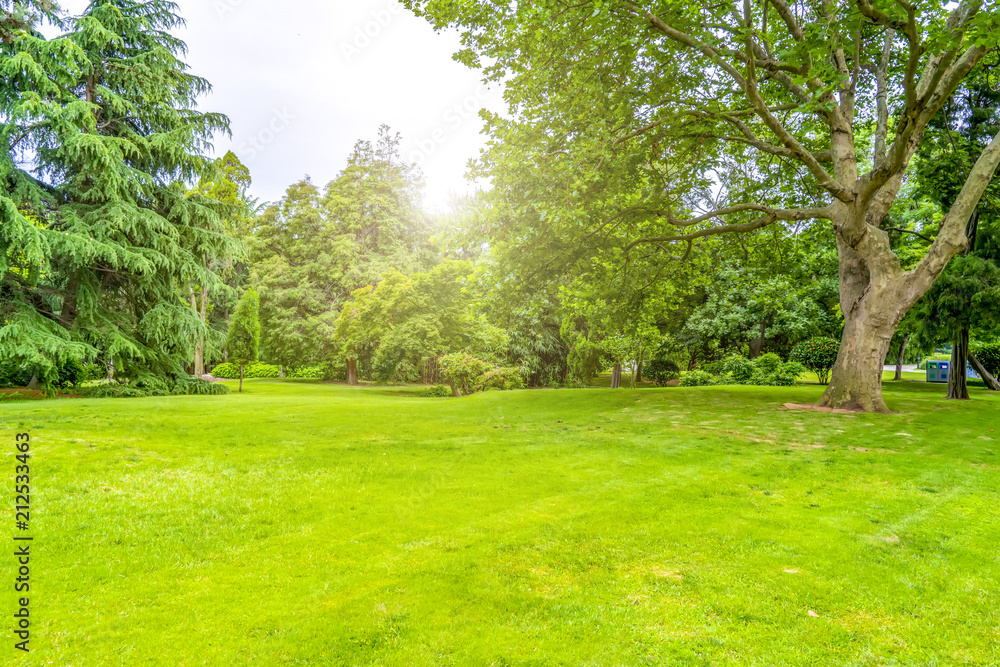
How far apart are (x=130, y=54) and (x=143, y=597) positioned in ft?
68.1

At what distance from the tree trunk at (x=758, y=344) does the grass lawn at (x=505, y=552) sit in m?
15.7

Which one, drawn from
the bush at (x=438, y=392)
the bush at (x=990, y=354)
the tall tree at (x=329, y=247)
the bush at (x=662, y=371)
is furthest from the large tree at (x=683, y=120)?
the tall tree at (x=329, y=247)

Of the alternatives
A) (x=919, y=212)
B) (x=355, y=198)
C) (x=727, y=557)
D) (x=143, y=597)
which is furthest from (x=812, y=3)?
(x=355, y=198)

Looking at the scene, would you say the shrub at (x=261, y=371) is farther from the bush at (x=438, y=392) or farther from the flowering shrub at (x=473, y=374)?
the flowering shrub at (x=473, y=374)

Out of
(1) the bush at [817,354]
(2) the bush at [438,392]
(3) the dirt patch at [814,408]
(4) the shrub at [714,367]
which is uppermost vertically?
(1) the bush at [817,354]

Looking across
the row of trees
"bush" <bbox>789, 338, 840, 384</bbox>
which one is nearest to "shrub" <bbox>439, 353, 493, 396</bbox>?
the row of trees

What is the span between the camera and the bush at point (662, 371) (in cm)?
2817

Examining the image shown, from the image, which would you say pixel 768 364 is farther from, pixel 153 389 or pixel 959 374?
pixel 153 389

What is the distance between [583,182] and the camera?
33.3ft

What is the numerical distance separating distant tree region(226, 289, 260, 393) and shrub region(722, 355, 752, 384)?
77.7ft

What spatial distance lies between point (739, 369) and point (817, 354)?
3.18 metres

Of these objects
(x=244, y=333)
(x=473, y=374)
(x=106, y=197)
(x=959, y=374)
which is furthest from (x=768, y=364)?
(x=106, y=197)

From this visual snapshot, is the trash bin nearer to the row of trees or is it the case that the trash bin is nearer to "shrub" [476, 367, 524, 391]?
the row of trees

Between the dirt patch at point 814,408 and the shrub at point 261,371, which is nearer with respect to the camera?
the dirt patch at point 814,408
